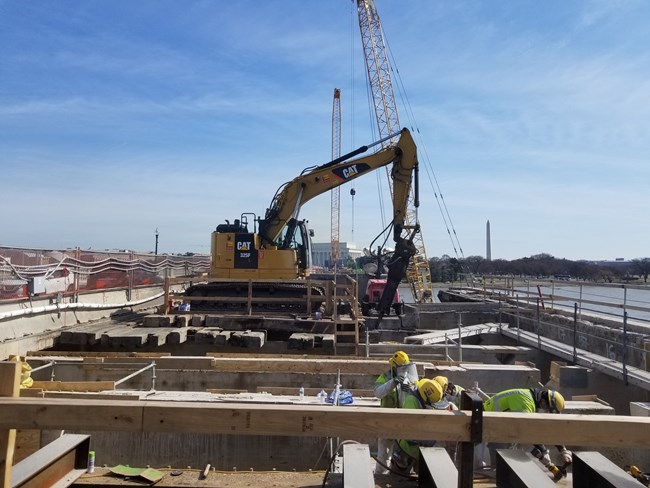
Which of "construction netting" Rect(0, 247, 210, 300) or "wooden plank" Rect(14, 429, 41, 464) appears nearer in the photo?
"wooden plank" Rect(14, 429, 41, 464)

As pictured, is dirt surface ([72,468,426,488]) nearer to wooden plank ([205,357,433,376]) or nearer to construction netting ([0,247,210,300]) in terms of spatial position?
wooden plank ([205,357,433,376])

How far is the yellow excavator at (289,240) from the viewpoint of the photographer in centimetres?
1753

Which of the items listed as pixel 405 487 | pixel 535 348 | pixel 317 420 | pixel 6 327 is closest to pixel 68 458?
pixel 317 420

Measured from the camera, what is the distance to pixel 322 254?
183125 millimetres

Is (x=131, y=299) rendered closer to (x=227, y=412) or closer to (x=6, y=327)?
(x=6, y=327)

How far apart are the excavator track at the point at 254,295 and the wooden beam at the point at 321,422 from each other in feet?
42.1

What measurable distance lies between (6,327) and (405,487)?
10689 mm

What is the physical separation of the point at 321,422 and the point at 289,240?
1569 cm

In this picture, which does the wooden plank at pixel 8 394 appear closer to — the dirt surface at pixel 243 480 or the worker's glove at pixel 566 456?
the dirt surface at pixel 243 480

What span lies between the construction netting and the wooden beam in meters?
10.4

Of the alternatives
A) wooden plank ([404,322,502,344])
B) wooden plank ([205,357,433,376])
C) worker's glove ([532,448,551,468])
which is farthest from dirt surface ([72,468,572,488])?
wooden plank ([404,322,502,344])

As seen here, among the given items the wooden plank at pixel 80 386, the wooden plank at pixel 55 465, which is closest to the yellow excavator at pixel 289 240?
the wooden plank at pixel 80 386

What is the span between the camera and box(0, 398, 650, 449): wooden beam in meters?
2.96

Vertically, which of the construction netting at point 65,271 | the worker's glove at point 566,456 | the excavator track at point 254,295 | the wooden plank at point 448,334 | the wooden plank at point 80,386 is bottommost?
the worker's glove at point 566,456
